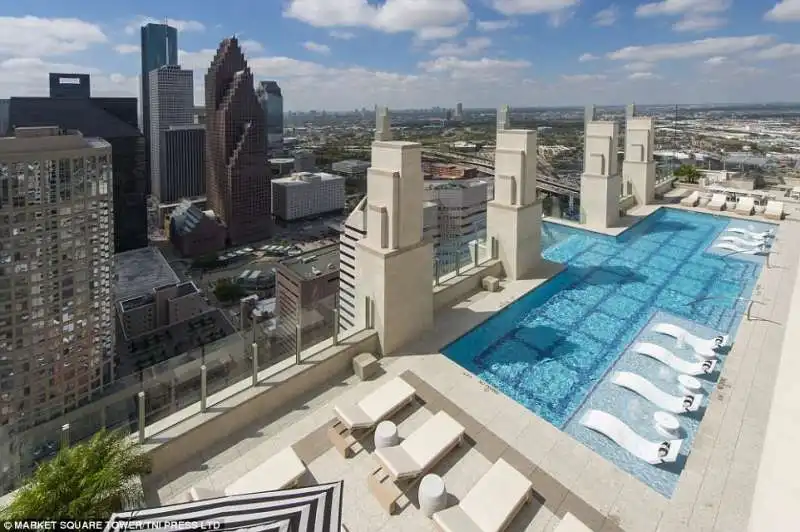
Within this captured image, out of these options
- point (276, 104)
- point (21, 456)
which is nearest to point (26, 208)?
point (21, 456)

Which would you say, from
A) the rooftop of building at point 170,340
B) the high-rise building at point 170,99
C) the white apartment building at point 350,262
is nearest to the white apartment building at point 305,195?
the high-rise building at point 170,99

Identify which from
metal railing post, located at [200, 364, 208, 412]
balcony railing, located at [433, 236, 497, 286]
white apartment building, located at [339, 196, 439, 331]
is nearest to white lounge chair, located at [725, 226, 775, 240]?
balcony railing, located at [433, 236, 497, 286]

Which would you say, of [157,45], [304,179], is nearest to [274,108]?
[157,45]

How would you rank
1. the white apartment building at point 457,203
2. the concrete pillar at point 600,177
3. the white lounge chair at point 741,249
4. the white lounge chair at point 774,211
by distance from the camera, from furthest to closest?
the white apartment building at point 457,203 < the white lounge chair at point 774,211 < the concrete pillar at point 600,177 < the white lounge chair at point 741,249

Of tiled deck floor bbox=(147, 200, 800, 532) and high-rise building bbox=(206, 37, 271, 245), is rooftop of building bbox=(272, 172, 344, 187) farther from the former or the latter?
tiled deck floor bbox=(147, 200, 800, 532)

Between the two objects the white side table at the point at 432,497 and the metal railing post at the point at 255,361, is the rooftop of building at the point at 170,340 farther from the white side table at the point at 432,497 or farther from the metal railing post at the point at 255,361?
the white side table at the point at 432,497

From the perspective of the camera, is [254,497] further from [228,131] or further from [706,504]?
[228,131]
